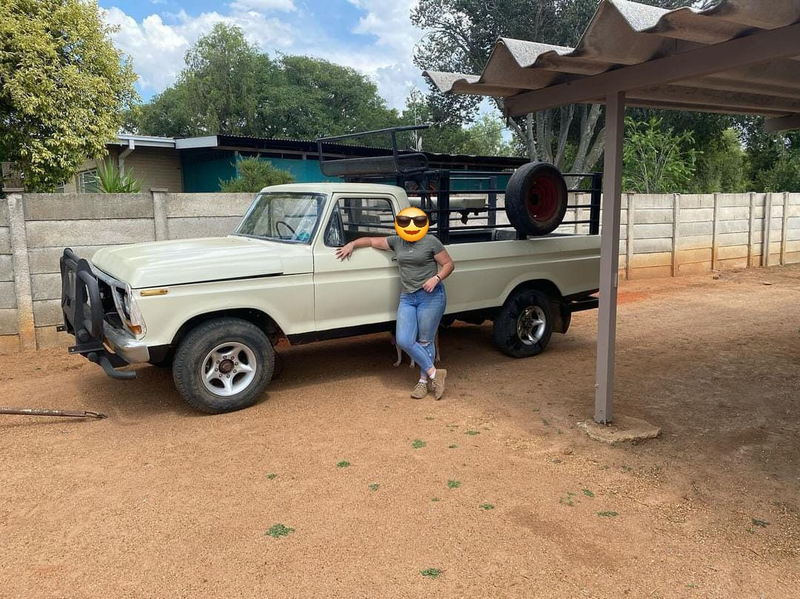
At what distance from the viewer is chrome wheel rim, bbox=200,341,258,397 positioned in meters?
5.26

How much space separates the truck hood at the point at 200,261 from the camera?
196 inches

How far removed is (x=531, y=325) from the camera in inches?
285

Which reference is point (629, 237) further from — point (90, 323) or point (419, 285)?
point (90, 323)

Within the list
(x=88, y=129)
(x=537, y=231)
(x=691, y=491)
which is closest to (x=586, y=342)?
(x=537, y=231)

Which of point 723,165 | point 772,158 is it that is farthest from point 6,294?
point 772,158

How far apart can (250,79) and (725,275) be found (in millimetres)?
28962

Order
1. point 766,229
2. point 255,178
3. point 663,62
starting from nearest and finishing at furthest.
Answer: point 663,62 → point 255,178 → point 766,229

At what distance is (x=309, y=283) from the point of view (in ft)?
18.3

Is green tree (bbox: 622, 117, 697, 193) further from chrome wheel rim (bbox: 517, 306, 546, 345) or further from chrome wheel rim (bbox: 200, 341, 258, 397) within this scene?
chrome wheel rim (bbox: 200, 341, 258, 397)

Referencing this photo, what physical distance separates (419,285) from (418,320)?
1.06 feet

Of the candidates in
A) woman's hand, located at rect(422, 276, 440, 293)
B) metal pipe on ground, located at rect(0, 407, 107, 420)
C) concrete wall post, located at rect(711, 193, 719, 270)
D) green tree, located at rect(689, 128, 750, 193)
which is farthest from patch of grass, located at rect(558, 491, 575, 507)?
green tree, located at rect(689, 128, 750, 193)

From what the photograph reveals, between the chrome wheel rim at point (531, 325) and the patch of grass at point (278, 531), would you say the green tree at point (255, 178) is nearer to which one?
the chrome wheel rim at point (531, 325)

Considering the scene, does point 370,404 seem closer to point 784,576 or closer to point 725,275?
point 784,576

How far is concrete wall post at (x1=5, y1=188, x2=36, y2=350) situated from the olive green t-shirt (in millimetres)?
4358
